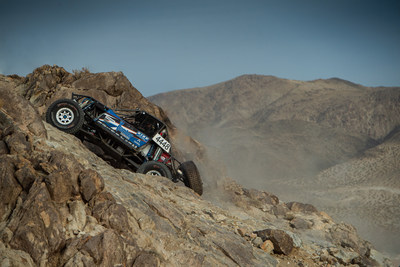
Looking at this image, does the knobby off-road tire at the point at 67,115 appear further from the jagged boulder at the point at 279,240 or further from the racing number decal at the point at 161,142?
the jagged boulder at the point at 279,240

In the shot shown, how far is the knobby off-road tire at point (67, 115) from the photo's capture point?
34.7ft

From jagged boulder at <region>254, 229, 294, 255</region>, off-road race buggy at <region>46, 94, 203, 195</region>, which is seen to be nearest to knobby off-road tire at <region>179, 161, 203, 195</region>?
off-road race buggy at <region>46, 94, 203, 195</region>

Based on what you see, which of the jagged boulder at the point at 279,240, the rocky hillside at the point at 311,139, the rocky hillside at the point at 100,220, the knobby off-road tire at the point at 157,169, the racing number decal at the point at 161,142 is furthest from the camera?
the rocky hillside at the point at 311,139

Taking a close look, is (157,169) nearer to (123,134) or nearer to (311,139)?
(123,134)

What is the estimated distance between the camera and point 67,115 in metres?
10.7

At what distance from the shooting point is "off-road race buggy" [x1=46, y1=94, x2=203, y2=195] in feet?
34.9

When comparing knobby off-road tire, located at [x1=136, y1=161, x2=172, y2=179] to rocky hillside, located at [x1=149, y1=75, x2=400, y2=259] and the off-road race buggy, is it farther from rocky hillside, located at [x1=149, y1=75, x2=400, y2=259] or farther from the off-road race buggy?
rocky hillside, located at [x1=149, y1=75, x2=400, y2=259]

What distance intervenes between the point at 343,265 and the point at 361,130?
217ft

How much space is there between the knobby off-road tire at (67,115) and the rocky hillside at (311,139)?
1040 cm

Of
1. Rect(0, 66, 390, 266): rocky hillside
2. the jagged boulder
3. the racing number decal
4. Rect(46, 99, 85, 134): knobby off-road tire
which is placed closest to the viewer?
Rect(0, 66, 390, 266): rocky hillside

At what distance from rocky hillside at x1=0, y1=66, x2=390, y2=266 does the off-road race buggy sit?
0.93m

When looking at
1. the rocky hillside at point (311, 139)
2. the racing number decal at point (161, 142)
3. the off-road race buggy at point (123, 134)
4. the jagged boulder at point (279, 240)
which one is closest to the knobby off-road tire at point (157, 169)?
the off-road race buggy at point (123, 134)

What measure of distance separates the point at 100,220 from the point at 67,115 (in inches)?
223

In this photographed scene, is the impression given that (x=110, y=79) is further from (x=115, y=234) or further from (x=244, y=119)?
(x=244, y=119)
